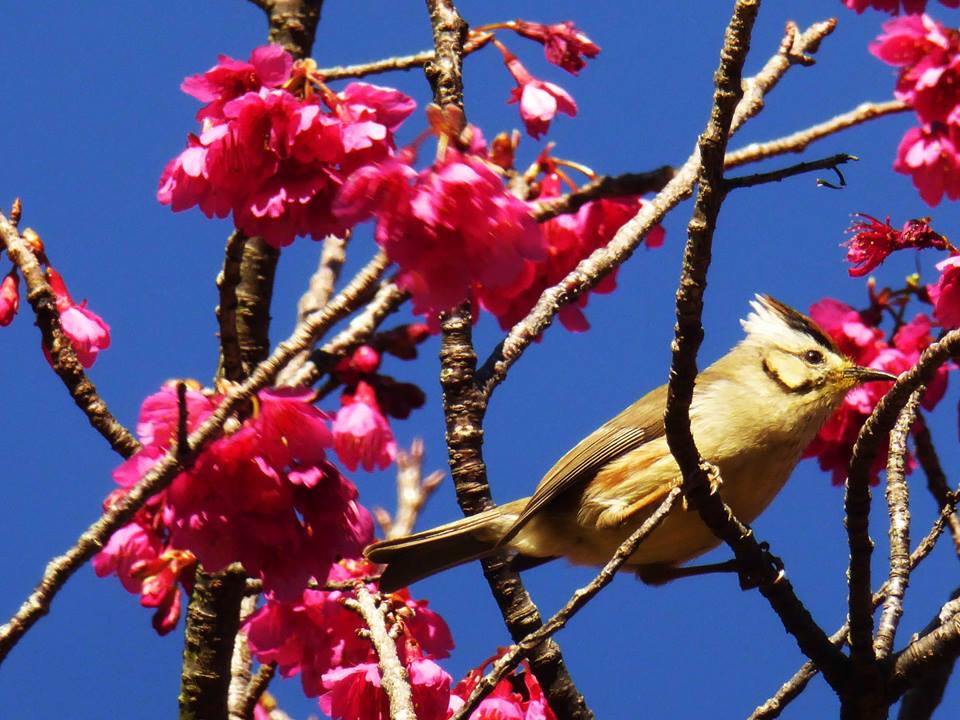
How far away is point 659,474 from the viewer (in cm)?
267

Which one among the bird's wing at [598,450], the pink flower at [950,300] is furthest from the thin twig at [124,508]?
the bird's wing at [598,450]

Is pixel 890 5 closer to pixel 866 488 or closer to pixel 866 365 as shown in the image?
pixel 866 365

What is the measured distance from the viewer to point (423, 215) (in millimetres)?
1377

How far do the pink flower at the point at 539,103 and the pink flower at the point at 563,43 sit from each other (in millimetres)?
93

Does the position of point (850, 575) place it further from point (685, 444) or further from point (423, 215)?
point (423, 215)

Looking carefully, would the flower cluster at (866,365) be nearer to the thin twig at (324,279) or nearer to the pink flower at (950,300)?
the pink flower at (950,300)

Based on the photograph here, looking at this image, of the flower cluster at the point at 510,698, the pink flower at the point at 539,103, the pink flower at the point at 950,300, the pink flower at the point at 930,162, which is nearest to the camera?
the pink flower at the point at 950,300

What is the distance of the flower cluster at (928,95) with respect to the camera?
2.16 meters

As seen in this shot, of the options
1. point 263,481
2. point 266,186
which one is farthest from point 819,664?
point 266,186

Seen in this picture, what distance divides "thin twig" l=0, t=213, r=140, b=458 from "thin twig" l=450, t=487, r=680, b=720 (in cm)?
71

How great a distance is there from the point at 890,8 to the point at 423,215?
5.09ft

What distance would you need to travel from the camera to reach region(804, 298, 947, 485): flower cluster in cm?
275

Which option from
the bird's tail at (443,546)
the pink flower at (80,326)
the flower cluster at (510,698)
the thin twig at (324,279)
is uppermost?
the thin twig at (324,279)

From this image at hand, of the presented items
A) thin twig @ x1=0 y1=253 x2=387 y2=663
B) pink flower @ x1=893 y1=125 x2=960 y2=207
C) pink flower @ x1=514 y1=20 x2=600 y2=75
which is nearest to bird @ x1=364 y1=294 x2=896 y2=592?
pink flower @ x1=893 y1=125 x2=960 y2=207
